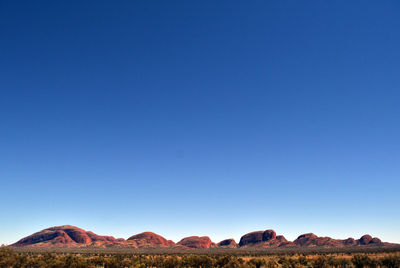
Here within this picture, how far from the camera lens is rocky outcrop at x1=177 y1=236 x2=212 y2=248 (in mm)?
169950

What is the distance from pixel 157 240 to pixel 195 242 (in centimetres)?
2657

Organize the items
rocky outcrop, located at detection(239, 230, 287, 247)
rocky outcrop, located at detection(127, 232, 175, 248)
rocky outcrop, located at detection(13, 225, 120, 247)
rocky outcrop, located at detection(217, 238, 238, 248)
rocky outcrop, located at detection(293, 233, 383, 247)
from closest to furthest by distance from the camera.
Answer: rocky outcrop, located at detection(293, 233, 383, 247) → rocky outcrop, located at detection(13, 225, 120, 247) → rocky outcrop, located at detection(127, 232, 175, 248) → rocky outcrop, located at detection(239, 230, 287, 247) → rocky outcrop, located at detection(217, 238, 238, 248)

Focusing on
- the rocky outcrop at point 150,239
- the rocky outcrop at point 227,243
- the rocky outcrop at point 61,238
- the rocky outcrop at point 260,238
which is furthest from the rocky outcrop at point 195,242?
the rocky outcrop at point 61,238

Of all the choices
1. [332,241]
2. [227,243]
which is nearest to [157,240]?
[227,243]

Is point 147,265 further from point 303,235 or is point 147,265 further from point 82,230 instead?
point 82,230

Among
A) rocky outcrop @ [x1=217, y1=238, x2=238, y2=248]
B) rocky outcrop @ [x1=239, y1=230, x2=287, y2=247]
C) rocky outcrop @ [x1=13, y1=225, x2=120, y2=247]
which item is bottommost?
rocky outcrop @ [x1=217, y1=238, x2=238, y2=248]

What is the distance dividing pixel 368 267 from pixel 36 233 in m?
204

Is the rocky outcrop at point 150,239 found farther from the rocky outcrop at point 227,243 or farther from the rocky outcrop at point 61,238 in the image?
the rocky outcrop at point 227,243

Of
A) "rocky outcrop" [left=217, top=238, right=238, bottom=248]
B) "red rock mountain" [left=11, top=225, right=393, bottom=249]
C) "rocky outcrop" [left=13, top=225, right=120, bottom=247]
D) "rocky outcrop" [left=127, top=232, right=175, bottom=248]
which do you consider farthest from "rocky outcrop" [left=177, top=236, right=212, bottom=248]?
"rocky outcrop" [left=13, top=225, right=120, bottom=247]

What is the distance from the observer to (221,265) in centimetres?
2298

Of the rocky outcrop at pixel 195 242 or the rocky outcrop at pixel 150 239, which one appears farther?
the rocky outcrop at pixel 195 242

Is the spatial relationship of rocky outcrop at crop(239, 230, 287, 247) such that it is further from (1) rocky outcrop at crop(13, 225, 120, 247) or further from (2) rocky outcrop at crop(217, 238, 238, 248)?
(1) rocky outcrop at crop(13, 225, 120, 247)

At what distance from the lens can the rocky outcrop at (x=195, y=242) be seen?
170m

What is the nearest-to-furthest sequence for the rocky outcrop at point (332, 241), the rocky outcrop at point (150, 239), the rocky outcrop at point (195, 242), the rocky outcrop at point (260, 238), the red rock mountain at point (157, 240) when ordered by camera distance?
the rocky outcrop at point (332, 241) < the red rock mountain at point (157, 240) < the rocky outcrop at point (150, 239) < the rocky outcrop at point (260, 238) < the rocky outcrop at point (195, 242)
